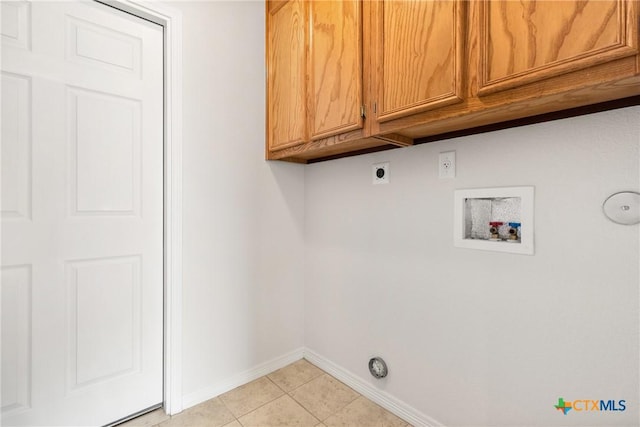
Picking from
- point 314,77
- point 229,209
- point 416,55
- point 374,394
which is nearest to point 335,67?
point 314,77

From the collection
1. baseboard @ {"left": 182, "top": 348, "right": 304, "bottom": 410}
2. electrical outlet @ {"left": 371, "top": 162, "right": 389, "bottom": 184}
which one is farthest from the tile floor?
electrical outlet @ {"left": 371, "top": 162, "right": 389, "bottom": 184}

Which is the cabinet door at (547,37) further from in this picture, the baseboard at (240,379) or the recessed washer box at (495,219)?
the baseboard at (240,379)

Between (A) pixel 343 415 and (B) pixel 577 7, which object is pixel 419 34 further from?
(A) pixel 343 415

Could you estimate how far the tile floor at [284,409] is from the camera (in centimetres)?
143

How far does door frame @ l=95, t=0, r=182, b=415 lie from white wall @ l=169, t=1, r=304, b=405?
38mm

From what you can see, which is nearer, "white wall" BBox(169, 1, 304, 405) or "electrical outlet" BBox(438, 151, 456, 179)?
"electrical outlet" BBox(438, 151, 456, 179)

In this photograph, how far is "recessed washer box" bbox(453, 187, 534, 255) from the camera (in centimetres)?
108

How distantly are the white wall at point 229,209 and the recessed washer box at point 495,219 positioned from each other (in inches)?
45.6

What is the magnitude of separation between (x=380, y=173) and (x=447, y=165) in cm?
38

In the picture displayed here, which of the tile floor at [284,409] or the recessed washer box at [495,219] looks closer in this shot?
the recessed washer box at [495,219]

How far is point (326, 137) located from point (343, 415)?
149 centimetres

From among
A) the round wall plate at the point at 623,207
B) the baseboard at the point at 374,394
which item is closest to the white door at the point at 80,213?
the baseboard at the point at 374,394

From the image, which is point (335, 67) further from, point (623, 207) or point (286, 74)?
point (623, 207)

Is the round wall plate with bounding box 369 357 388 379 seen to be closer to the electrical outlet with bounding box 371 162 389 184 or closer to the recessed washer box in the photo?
the recessed washer box
